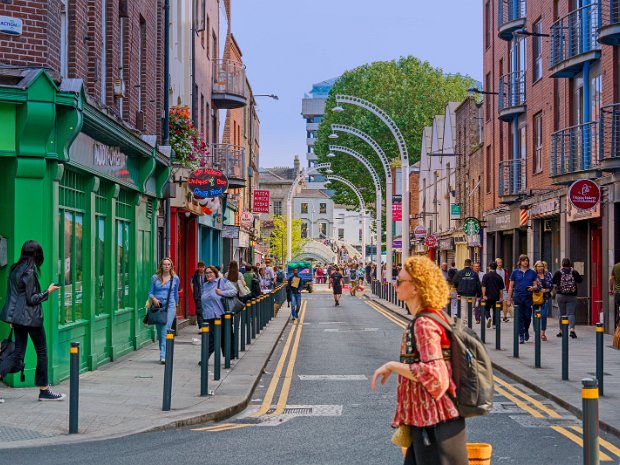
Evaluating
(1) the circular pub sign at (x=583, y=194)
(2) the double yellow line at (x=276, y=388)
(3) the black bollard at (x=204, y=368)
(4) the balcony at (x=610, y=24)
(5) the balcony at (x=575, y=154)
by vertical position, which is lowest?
(2) the double yellow line at (x=276, y=388)

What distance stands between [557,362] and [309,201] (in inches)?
5312

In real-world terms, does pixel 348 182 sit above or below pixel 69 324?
above

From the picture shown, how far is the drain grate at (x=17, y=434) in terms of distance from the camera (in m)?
9.97

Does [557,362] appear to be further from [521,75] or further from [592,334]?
[521,75]

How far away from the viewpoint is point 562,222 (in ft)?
99.7

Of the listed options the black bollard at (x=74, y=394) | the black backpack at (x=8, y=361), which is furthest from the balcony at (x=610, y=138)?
the black bollard at (x=74, y=394)

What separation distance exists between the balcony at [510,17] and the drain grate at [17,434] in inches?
1114

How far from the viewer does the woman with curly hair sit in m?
5.73

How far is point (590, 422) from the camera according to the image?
6957mm

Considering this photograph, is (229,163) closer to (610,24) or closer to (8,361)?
(610,24)

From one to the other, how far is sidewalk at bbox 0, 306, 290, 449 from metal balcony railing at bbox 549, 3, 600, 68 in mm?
13076

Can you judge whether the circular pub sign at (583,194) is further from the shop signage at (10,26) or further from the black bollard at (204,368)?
the shop signage at (10,26)

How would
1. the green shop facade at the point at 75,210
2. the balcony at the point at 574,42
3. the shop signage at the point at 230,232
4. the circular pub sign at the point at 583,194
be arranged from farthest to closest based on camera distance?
the shop signage at the point at 230,232 → the balcony at the point at 574,42 → the circular pub sign at the point at 583,194 → the green shop facade at the point at 75,210

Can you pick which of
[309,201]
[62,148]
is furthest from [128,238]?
[309,201]
